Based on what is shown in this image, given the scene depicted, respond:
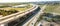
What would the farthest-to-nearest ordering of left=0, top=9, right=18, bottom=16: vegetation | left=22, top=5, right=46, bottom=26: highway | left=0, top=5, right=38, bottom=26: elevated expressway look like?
left=0, top=9, right=18, bottom=16: vegetation → left=22, top=5, right=46, bottom=26: highway → left=0, top=5, right=38, bottom=26: elevated expressway

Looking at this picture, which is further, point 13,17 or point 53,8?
point 53,8

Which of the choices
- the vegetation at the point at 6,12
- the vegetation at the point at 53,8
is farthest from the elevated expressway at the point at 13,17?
the vegetation at the point at 53,8

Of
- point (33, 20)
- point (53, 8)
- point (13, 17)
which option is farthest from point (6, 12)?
point (53, 8)

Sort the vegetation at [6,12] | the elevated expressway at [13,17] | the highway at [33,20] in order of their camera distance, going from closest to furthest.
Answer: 1. the elevated expressway at [13,17]
2. the highway at [33,20]
3. the vegetation at [6,12]

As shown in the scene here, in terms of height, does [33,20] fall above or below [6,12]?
below

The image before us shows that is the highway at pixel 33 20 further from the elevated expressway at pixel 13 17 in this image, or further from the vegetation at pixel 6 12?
the vegetation at pixel 6 12

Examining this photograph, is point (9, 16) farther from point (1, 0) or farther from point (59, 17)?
point (59, 17)

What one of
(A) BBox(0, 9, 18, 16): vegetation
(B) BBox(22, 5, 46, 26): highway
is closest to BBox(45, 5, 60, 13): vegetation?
(B) BBox(22, 5, 46, 26): highway

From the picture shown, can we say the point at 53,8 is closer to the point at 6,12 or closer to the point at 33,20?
the point at 33,20

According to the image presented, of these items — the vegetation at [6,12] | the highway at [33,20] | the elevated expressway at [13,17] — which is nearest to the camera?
the elevated expressway at [13,17]

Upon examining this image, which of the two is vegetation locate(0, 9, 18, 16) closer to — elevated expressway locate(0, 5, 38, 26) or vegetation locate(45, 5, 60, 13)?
elevated expressway locate(0, 5, 38, 26)

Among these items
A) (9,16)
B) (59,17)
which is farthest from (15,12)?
(59,17)
